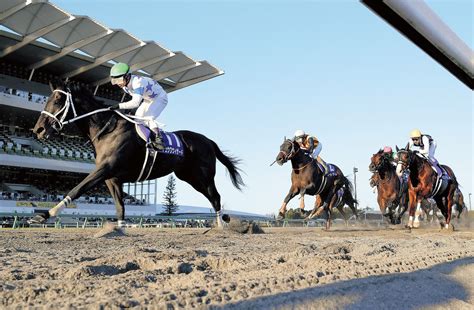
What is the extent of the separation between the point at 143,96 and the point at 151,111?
34 centimetres

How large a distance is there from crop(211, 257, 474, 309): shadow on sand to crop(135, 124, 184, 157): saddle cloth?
17.1ft

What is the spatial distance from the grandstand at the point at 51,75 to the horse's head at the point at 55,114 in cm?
2601

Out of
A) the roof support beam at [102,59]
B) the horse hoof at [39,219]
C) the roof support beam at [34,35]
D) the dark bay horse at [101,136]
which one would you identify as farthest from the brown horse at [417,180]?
the roof support beam at [102,59]

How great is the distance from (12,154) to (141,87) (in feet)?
104

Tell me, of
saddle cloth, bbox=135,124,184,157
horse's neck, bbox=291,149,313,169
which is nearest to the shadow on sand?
saddle cloth, bbox=135,124,184,157

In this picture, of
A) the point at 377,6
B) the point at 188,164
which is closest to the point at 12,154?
the point at 188,164

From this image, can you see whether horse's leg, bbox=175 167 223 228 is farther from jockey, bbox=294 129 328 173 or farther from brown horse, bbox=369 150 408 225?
brown horse, bbox=369 150 408 225

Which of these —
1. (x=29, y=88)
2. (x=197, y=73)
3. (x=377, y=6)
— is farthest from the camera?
(x=197, y=73)

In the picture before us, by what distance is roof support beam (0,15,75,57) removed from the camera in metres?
32.4

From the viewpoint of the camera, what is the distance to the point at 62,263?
409 cm

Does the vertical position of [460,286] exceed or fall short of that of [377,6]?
it falls short

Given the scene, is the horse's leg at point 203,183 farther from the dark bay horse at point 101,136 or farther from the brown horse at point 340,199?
the brown horse at point 340,199

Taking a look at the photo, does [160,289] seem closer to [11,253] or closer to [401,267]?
[401,267]

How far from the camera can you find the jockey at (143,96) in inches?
310
